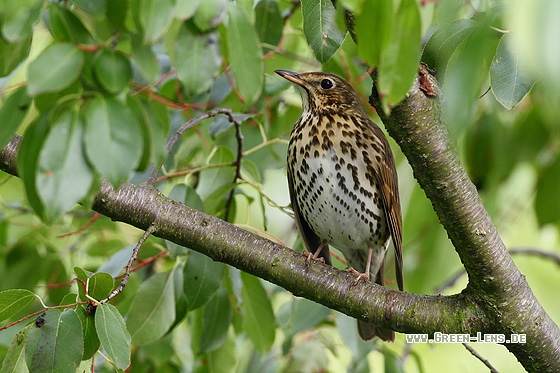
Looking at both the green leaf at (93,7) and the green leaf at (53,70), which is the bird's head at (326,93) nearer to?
the green leaf at (93,7)

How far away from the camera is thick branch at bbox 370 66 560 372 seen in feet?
7.47

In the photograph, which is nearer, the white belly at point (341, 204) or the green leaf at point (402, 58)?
the green leaf at point (402, 58)

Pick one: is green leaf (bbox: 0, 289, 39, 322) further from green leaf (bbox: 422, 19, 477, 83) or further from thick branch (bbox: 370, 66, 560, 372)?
green leaf (bbox: 422, 19, 477, 83)

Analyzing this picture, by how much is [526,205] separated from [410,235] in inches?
59.3

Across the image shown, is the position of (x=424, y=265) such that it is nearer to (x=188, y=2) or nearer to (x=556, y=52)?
(x=188, y=2)

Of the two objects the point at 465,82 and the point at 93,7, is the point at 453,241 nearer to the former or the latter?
the point at 465,82

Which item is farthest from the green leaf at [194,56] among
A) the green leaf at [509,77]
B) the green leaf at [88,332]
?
the green leaf at [509,77]

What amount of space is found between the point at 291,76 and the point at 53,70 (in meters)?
2.14

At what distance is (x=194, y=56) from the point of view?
2369mm

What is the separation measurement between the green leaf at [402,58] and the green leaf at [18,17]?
0.79 metres

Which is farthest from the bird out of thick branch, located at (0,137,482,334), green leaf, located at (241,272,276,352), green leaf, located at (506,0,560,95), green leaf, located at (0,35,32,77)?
green leaf, located at (506,0,560,95)

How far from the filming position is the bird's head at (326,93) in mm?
3994

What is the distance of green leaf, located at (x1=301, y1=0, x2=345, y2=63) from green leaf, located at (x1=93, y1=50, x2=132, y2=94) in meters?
0.48

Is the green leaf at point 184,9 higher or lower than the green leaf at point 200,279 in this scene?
higher
